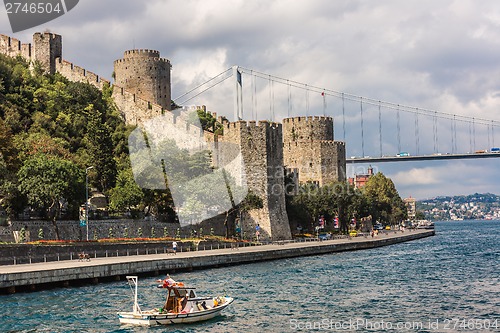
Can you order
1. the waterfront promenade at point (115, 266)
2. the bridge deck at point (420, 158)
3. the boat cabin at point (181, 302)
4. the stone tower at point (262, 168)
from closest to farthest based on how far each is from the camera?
the boat cabin at point (181, 302), the waterfront promenade at point (115, 266), the stone tower at point (262, 168), the bridge deck at point (420, 158)

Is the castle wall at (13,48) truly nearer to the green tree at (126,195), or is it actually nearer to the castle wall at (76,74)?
the castle wall at (76,74)

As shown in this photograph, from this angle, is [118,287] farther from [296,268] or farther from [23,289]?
[296,268]

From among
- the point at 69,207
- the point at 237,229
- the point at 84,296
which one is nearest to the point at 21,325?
the point at 84,296

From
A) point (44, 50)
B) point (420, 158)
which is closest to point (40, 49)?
point (44, 50)

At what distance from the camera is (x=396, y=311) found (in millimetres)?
22703

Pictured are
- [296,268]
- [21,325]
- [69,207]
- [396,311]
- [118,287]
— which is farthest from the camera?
[69,207]

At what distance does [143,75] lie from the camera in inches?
2315

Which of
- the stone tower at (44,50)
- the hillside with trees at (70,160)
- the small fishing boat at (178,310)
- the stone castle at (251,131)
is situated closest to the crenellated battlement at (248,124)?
the stone castle at (251,131)

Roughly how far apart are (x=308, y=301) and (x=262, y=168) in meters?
24.0

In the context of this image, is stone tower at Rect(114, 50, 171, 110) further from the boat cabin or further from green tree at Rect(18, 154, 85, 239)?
the boat cabin

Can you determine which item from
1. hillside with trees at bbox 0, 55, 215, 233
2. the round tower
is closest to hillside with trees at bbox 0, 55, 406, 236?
hillside with trees at bbox 0, 55, 215, 233

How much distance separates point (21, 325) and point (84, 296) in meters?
5.11

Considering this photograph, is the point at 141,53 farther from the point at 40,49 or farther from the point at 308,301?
the point at 308,301

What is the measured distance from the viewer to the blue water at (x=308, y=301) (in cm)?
2050
